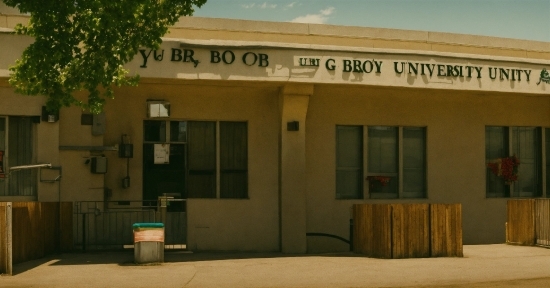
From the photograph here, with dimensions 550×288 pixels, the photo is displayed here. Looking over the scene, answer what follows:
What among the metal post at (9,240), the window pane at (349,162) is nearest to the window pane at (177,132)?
the window pane at (349,162)

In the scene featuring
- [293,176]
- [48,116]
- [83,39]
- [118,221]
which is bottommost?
[118,221]

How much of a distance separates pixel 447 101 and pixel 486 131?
5.23ft

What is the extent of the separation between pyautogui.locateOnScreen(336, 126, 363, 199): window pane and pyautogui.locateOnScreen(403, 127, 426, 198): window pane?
135cm

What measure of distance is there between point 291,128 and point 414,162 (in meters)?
4.10

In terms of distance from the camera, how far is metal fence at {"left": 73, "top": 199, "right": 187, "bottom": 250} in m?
18.7

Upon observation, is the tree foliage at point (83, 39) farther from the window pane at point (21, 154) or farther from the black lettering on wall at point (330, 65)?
the black lettering on wall at point (330, 65)

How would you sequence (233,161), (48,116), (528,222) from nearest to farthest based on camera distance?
(48,116)
(528,222)
(233,161)

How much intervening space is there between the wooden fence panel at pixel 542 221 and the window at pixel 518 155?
119 inches

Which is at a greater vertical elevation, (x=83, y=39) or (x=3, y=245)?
(x=83, y=39)

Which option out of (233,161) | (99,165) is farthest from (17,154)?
(233,161)

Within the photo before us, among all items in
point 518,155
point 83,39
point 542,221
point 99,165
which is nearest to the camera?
point 83,39

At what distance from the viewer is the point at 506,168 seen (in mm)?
22281

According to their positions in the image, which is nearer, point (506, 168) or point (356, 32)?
point (356, 32)

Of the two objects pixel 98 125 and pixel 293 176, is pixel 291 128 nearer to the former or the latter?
pixel 293 176
